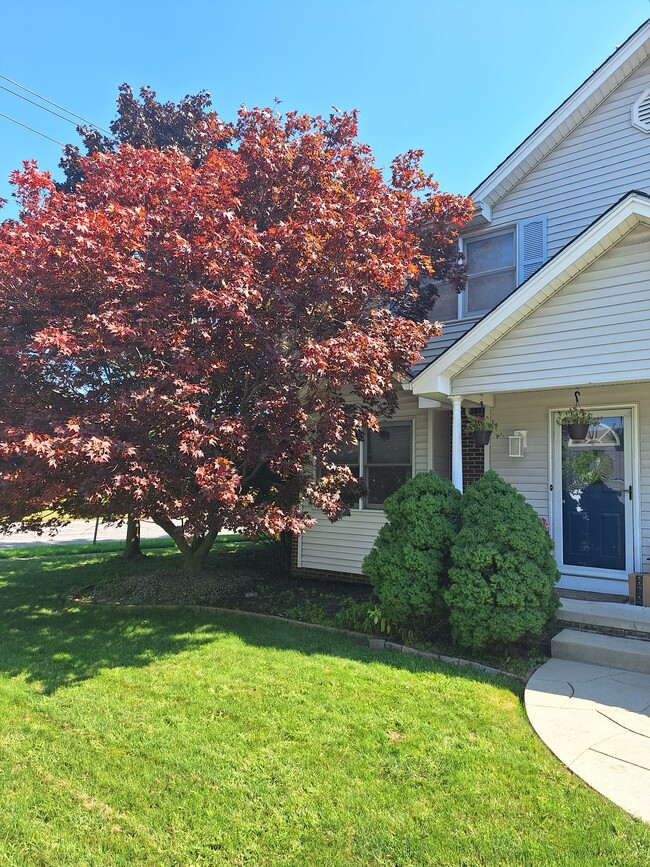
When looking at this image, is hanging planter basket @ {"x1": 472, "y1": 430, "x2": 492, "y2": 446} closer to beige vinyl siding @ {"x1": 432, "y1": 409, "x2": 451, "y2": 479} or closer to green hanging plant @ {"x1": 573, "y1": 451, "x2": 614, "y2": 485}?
beige vinyl siding @ {"x1": 432, "y1": 409, "x2": 451, "y2": 479}

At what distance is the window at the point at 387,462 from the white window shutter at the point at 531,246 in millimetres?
Answer: 3123

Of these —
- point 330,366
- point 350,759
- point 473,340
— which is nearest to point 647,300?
point 473,340

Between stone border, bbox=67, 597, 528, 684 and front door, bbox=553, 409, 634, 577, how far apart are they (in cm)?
274

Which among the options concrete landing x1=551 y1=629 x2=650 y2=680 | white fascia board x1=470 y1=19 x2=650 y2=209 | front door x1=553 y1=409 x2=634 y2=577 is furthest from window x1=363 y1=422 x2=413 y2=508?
white fascia board x1=470 y1=19 x2=650 y2=209

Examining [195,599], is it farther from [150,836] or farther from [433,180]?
[433,180]

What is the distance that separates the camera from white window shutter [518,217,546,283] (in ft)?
27.6

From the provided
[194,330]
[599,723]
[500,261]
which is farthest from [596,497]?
[194,330]

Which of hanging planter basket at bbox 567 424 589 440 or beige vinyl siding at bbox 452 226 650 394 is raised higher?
beige vinyl siding at bbox 452 226 650 394

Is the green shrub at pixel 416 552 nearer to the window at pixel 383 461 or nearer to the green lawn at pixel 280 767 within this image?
the green lawn at pixel 280 767

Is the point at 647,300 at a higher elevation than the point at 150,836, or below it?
higher

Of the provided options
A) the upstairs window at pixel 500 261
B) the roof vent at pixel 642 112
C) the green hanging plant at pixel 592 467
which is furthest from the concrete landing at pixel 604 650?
the roof vent at pixel 642 112

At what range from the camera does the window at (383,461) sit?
864 cm

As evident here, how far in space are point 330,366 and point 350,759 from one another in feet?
11.4

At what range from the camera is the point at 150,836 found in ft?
8.70
